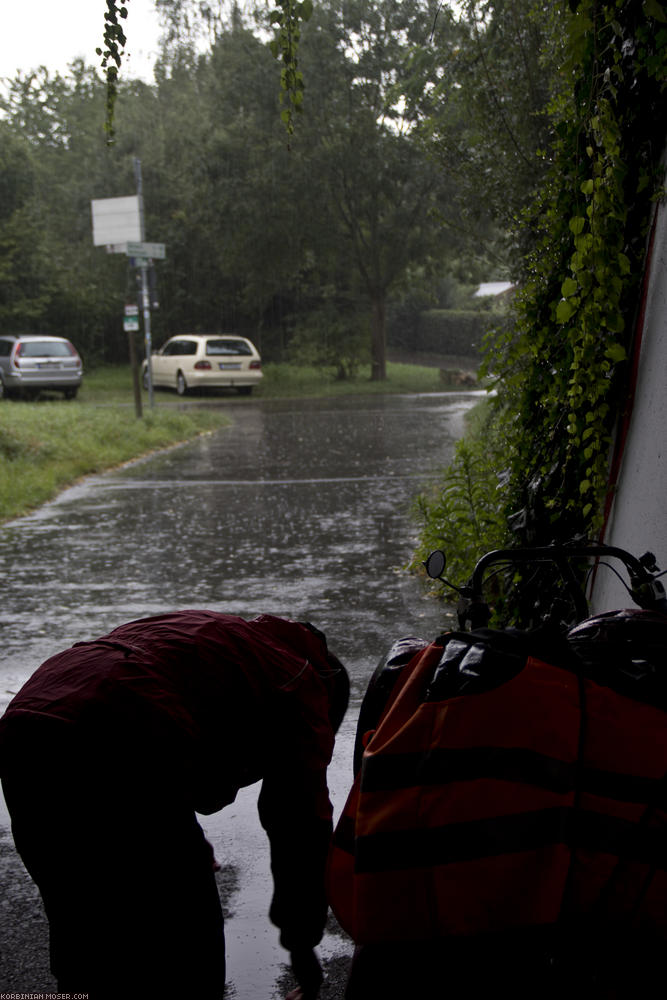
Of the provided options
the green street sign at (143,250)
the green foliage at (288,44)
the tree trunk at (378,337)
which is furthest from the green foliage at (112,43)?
the tree trunk at (378,337)

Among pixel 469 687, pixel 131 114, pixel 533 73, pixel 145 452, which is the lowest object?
pixel 145 452

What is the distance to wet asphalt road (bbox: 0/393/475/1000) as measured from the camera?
311 cm

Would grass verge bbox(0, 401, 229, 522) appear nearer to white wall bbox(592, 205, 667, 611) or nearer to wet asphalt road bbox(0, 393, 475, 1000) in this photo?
wet asphalt road bbox(0, 393, 475, 1000)

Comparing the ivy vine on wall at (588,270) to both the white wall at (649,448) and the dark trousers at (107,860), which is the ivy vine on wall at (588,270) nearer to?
the white wall at (649,448)

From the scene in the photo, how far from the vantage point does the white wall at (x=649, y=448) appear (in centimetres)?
315

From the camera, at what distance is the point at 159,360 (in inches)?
1132

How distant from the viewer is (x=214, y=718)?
227 cm

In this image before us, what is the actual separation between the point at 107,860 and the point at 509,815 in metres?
0.94

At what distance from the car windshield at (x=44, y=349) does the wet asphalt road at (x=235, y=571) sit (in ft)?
37.6

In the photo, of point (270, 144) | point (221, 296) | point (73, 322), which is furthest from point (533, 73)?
point (73, 322)

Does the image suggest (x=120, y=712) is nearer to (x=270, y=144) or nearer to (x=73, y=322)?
(x=270, y=144)

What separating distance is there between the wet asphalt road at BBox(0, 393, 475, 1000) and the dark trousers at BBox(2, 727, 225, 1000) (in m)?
0.07

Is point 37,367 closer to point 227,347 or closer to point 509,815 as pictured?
point 227,347

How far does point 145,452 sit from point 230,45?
61.8 ft
